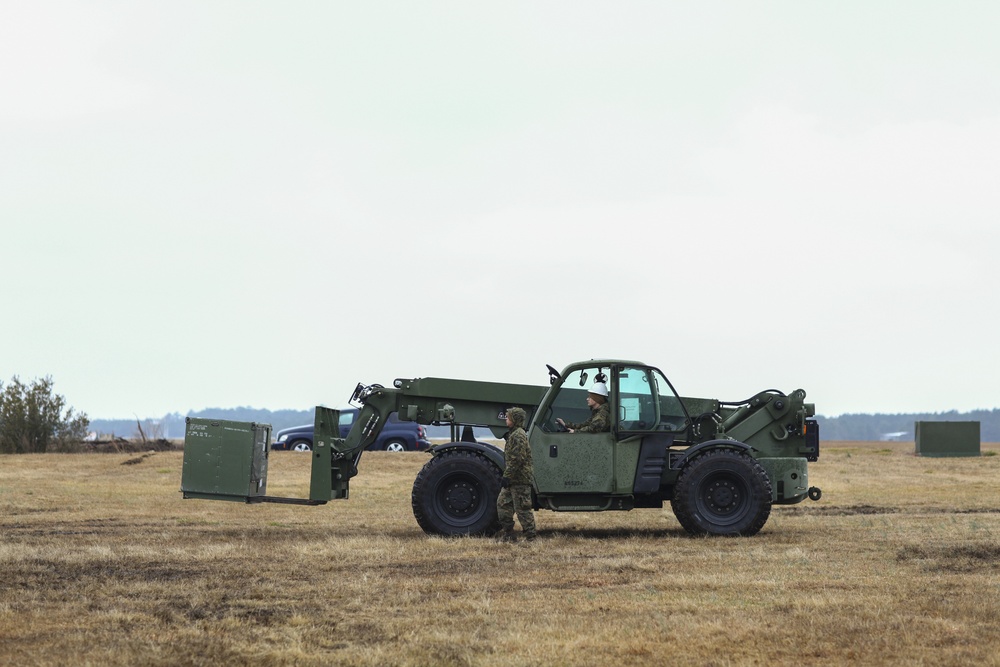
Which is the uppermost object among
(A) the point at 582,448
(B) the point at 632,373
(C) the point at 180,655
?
(B) the point at 632,373

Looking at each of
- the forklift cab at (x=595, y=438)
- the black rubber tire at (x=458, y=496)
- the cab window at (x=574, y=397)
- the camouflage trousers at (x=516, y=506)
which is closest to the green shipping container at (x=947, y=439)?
the forklift cab at (x=595, y=438)

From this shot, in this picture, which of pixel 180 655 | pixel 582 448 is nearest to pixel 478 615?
pixel 180 655

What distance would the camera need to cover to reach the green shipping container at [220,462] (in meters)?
15.9

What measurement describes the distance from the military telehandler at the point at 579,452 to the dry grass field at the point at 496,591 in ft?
1.86

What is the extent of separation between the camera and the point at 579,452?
15180 millimetres

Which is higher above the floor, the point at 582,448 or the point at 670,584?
the point at 582,448

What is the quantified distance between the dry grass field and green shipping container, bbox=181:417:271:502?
25.9 inches

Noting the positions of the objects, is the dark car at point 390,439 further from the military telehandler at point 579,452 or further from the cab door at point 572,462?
the cab door at point 572,462

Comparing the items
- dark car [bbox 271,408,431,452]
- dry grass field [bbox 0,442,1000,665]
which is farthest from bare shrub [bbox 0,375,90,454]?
dry grass field [bbox 0,442,1000,665]

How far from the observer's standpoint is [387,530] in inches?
656

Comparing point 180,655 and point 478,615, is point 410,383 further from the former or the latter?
point 180,655

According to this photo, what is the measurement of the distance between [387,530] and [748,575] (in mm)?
6685

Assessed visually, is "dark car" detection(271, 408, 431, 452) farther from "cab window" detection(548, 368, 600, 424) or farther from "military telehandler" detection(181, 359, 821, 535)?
"cab window" detection(548, 368, 600, 424)

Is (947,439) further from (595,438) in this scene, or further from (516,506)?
(516,506)
